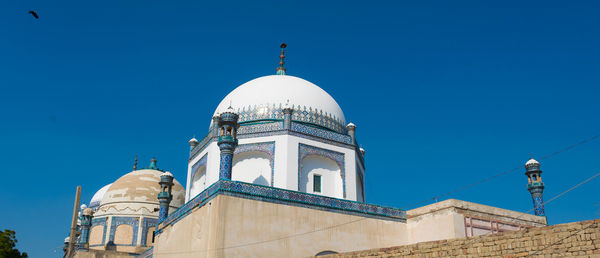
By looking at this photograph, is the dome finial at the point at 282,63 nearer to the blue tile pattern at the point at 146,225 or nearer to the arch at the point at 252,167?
the arch at the point at 252,167

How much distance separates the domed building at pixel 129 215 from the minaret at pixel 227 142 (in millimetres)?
11742

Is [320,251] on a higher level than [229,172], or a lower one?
lower

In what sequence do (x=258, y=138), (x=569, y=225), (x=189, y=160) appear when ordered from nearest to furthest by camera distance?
(x=569, y=225)
(x=258, y=138)
(x=189, y=160)

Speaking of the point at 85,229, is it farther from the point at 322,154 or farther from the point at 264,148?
the point at 322,154

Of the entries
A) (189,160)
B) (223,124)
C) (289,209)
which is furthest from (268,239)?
(189,160)

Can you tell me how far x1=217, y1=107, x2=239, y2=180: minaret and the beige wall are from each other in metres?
0.95

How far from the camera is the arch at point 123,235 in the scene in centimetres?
2547

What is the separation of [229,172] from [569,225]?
8.82 m

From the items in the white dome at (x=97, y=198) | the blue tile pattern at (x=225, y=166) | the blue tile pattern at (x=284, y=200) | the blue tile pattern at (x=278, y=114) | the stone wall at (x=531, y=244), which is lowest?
the stone wall at (x=531, y=244)

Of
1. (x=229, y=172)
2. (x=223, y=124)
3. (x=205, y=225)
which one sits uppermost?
(x=223, y=124)

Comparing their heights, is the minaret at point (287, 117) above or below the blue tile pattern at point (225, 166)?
above

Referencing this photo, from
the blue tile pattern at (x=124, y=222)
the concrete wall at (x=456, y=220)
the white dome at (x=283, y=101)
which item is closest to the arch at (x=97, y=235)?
the blue tile pattern at (x=124, y=222)

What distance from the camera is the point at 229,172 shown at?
571 inches

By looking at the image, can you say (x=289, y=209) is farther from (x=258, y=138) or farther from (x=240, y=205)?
(x=258, y=138)
